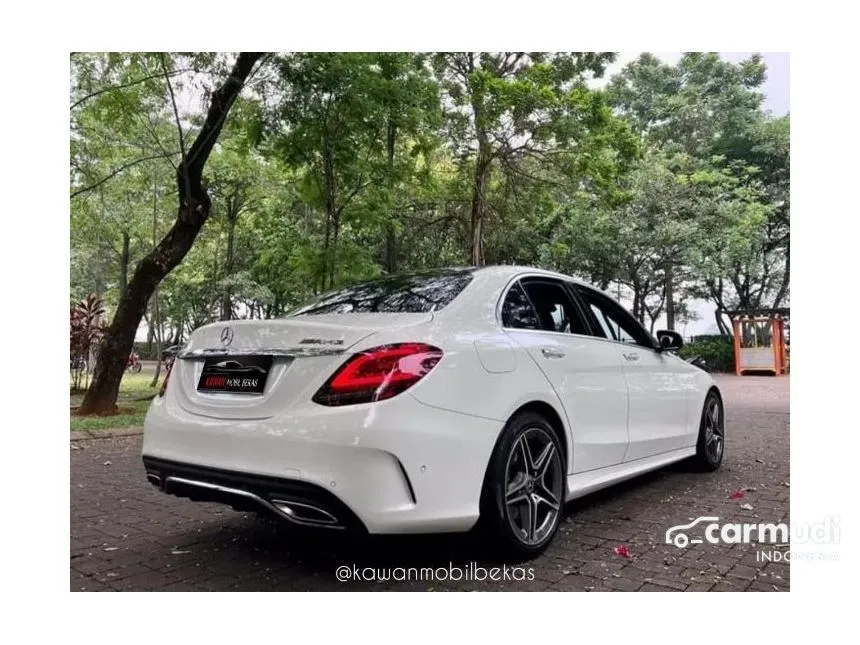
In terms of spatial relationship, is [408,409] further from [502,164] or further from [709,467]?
[502,164]

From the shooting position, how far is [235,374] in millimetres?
2549

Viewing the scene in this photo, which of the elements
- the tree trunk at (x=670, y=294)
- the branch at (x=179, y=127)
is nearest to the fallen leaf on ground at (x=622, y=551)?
the branch at (x=179, y=127)

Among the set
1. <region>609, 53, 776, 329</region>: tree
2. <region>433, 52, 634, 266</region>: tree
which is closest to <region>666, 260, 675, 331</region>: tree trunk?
<region>609, 53, 776, 329</region>: tree

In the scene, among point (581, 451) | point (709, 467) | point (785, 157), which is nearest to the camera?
point (581, 451)

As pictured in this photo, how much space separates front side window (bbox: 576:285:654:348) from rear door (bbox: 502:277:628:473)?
0.53 feet

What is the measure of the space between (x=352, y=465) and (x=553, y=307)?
161 cm

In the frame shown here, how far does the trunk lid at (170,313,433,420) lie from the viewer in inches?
92.3

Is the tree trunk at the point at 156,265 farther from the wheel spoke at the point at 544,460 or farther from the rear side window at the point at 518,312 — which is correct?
the wheel spoke at the point at 544,460

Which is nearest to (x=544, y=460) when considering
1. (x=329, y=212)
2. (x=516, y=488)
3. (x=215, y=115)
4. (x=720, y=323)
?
(x=516, y=488)

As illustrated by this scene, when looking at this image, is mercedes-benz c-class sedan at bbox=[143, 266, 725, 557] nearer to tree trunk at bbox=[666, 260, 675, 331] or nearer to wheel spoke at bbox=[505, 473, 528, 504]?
wheel spoke at bbox=[505, 473, 528, 504]

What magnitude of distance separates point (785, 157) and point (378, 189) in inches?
146

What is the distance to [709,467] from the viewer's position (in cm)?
466

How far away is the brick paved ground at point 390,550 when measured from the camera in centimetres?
262
